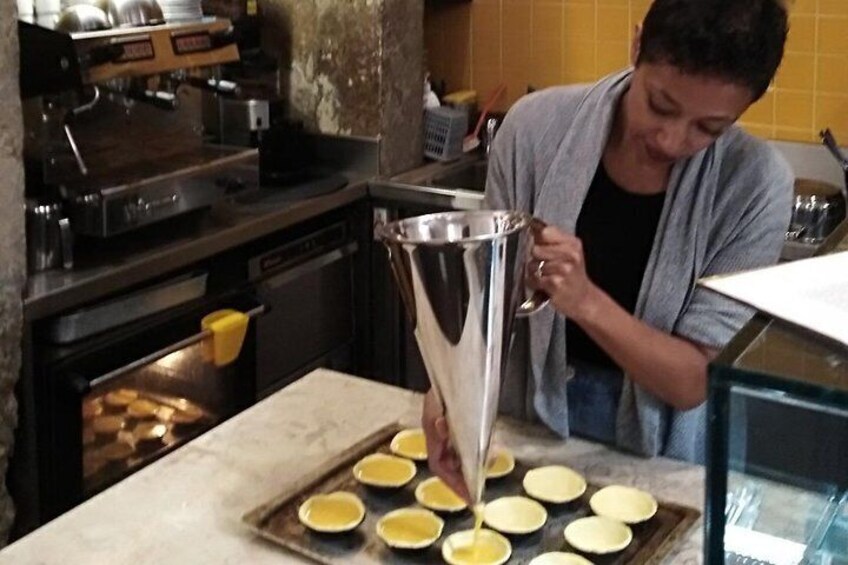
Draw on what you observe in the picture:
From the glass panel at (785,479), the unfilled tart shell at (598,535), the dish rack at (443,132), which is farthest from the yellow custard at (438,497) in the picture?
the dish rack at (443,132)

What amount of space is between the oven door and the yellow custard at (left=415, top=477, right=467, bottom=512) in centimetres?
98

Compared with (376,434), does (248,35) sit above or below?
above

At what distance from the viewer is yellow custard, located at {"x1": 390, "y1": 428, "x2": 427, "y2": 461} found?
1295 millimetres

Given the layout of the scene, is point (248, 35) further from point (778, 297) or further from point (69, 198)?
point (778, 297)

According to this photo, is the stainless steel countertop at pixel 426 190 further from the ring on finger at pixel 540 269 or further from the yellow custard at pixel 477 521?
the yellow custard at pixel 477 521

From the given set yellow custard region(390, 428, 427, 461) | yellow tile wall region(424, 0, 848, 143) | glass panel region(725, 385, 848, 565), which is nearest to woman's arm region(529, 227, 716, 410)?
yellow custard region(390, 428, 427, 461)

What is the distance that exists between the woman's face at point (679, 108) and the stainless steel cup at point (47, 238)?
1.12 metres

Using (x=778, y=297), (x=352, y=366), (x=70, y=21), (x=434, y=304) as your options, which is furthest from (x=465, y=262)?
(x=352, y=366)

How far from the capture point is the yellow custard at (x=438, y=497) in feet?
3.87

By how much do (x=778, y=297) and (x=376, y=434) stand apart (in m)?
0.61

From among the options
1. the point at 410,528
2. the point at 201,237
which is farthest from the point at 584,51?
the point at 410,528

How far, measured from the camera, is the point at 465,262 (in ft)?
3.02

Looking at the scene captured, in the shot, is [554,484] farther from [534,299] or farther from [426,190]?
[426,190]

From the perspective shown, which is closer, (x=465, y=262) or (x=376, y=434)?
(x=465, y=262)
